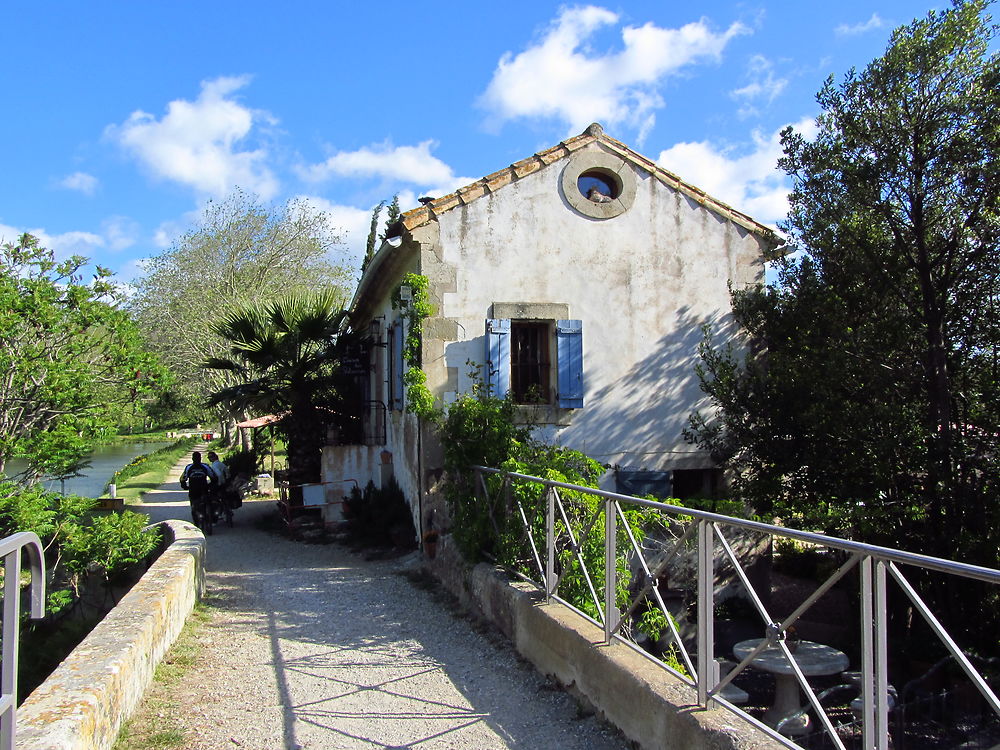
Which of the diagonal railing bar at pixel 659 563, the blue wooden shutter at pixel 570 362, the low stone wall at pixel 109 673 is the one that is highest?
the blue wooden shutter at pixel 570 362

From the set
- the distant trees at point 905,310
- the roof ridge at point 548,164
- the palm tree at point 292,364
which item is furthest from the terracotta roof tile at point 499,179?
the palm tree at point 292,364

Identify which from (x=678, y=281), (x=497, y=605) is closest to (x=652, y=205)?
(x=678, y=281)

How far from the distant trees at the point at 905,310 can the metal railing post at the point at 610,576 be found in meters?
3.35

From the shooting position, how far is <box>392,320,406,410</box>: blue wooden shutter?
988 cm

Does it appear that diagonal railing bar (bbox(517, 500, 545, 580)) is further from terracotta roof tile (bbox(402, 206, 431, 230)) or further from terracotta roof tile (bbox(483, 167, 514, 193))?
terracotta roof tile (bbox(483, 167, 514, 193))

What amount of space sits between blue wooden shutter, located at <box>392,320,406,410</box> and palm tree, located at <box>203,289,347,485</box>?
231 cm

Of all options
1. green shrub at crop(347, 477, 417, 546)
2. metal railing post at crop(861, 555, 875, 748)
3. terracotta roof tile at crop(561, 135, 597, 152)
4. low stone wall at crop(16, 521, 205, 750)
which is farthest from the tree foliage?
metal railing post at crop(861, 555, 875, 748)

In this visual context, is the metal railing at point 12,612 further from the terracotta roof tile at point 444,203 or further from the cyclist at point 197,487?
the cyclist at point 197,487

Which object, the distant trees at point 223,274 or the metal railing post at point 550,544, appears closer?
the metal railing post at point 550,544

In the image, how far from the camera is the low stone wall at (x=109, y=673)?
10.00 feet

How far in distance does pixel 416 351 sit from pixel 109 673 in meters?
5.44

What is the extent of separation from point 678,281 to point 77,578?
803 centimetres

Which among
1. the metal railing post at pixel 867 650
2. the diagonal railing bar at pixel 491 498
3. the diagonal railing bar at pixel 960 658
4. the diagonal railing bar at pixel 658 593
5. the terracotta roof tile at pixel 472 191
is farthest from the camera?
the terracotta roof tile at pixel 472 191

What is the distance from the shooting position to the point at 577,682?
4.22 metres
